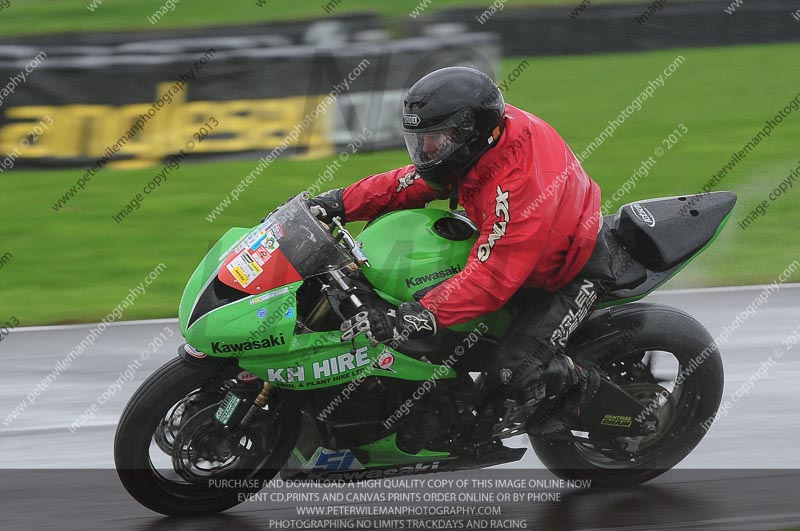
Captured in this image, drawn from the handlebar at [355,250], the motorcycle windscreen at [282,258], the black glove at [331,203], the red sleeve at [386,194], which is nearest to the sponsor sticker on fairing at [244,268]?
the motorcycle windscreen at [282,258]

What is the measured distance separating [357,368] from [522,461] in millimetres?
1443

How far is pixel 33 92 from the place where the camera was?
36.3 feet

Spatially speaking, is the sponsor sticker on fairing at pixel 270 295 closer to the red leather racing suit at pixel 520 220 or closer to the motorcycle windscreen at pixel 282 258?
the motorcycle windscreen at pixel 282 258

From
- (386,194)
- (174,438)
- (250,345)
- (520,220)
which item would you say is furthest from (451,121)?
(174,438)

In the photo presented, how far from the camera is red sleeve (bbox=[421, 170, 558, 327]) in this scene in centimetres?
453

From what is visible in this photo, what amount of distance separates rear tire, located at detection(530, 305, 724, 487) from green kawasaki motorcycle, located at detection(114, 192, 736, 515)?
0.01 m

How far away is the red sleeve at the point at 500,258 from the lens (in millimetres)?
4527

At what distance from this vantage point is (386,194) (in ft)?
17.5

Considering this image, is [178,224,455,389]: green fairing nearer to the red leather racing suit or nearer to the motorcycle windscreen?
the motorcycle windscreen

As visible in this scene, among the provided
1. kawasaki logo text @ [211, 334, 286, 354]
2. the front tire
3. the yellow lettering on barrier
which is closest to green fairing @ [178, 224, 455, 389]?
kawasaki logo text @ [211, 334, 286, 354]

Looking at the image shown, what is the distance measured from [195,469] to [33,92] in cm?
733

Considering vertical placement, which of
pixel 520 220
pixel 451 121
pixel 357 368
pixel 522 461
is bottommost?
pixel 522 461

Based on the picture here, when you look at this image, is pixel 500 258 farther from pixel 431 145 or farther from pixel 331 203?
pixel 331 203

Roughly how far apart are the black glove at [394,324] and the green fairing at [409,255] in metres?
0.24
